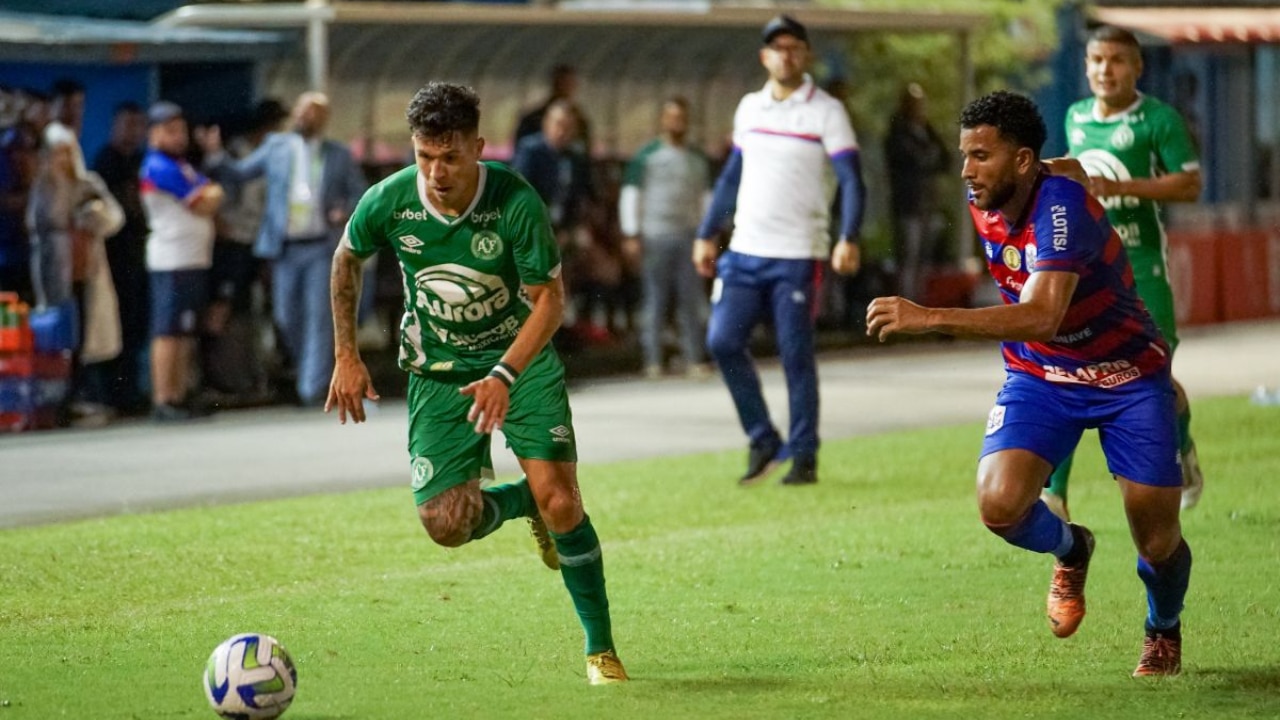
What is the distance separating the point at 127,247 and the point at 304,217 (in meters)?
1.34

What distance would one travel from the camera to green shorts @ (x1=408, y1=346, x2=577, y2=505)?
717cm

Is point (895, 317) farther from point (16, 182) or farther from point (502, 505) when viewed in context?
point (16, 182)

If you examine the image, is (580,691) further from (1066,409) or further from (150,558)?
(150,558)

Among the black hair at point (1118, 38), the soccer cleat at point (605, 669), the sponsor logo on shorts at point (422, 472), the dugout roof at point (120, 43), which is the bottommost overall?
the soccer cleat at point (605, 669)

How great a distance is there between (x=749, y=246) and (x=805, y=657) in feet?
16.4

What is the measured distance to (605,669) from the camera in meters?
6.99

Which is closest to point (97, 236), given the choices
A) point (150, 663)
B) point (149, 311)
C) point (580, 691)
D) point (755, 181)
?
point (149, 311)

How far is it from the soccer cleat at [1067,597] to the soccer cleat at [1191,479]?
350cm

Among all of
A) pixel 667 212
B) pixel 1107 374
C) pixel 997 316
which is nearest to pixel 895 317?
pixel 997 316

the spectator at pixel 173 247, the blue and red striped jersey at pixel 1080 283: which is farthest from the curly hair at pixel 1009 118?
the spectator at pixel 173 247

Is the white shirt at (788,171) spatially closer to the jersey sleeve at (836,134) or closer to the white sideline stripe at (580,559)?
the jersey sleeve at (836,134)

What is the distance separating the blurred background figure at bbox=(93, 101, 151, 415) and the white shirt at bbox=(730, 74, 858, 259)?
584cm

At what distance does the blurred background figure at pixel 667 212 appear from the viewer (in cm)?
1862

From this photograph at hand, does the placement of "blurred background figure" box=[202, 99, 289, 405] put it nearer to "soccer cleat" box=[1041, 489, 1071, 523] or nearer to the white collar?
the white collar
